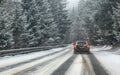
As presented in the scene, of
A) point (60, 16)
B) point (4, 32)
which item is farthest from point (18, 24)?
point (60, 16)

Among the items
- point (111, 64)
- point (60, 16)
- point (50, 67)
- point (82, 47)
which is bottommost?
point (111, 64)

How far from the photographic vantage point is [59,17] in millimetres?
82375

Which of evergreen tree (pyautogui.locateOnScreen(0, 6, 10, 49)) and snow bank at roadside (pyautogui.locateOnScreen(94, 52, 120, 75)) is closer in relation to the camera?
snow bank at roadside (pyautogui.locateOnScreen(94, 52, 120, 75))

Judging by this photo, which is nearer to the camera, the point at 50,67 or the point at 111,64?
the point at 50,67

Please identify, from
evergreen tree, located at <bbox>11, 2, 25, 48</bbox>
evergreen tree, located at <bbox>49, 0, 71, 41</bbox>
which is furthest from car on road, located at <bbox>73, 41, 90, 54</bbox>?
evergreen tree, located at <bbox>49, 0, 71, 41</bbox>

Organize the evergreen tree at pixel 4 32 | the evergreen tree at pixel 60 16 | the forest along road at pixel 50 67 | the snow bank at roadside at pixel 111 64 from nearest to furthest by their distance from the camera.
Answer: the forest along road at pixel 50 67, the snow bank at roadside at pixel 111 64, the evergreen tree at pixel 4 32, the evergreen tree at pixel 60 16

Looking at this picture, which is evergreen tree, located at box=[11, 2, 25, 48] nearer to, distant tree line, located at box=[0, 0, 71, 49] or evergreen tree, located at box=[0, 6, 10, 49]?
distant tree line, located at box=[0, 0, 71, 49]

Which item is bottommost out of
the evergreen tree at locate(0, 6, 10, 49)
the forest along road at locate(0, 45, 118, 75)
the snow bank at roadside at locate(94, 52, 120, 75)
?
the snow bank at roadside at locate(94, 52, 120, 75)

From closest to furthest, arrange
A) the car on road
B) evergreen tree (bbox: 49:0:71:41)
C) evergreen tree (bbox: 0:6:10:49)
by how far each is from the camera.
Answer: evergreen tree (bbox: 0:6:10:49), the car on road, evergreen tree (bbox: 49:0:71:41)

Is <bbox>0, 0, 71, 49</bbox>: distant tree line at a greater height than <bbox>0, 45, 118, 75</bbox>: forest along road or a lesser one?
greater

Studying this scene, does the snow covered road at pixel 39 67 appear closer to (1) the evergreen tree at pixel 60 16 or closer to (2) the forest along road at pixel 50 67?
(2) the forest along road at pixel 50 67

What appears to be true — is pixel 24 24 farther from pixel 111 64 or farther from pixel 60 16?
pixel 60 16

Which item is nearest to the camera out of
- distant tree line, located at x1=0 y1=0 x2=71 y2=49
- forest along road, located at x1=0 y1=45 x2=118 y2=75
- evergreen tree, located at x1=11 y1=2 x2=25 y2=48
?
forest along road, located at x1=0 y1=45 x2=118 y2=75

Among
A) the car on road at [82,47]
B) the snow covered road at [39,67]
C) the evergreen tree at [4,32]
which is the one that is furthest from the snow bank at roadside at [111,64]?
the evergreen tree at [4,32]
